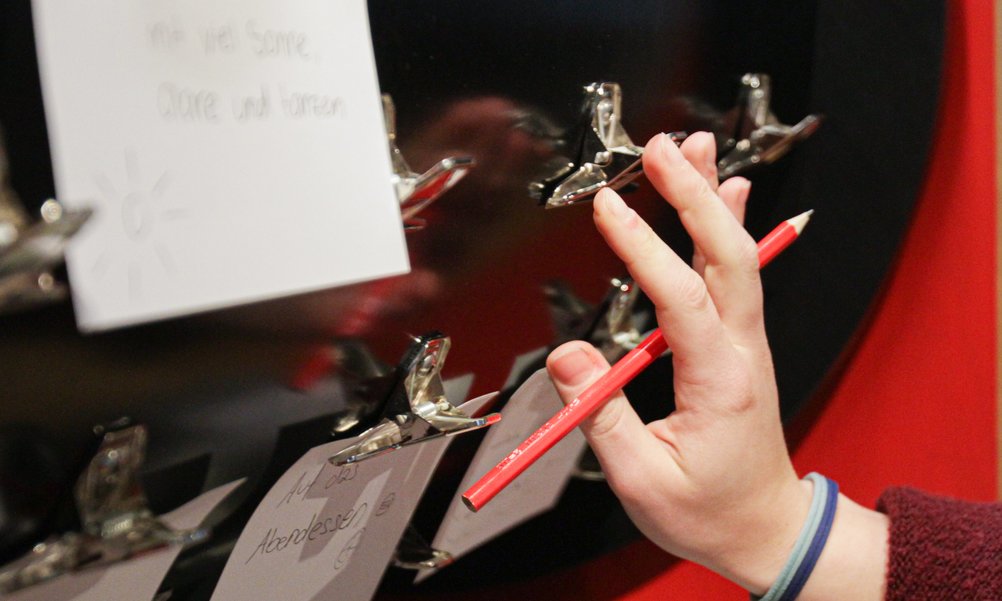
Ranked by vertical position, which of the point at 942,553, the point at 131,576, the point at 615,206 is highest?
the point at 615,206

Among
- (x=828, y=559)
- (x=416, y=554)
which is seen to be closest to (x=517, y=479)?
(x=416, y=554)

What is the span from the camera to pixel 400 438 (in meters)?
0.41

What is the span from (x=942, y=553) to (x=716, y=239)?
0.82ft

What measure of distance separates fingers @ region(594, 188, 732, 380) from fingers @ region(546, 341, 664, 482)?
4cm

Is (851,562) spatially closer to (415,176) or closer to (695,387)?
(695,387)

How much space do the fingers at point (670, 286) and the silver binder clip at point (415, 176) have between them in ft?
0.26

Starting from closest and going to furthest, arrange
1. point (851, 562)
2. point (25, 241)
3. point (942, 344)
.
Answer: point (25, 241) → point (851, 562) → point (942, 344)

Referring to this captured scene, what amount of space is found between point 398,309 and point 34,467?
0.18 metres

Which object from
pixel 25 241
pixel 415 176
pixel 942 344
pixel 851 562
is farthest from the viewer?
pixel 942 344

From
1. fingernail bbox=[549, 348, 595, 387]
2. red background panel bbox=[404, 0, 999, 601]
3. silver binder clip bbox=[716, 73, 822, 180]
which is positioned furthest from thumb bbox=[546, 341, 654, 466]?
red background panel bbox=[404, 0, 999, 601]

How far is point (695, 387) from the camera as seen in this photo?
0.43 metres

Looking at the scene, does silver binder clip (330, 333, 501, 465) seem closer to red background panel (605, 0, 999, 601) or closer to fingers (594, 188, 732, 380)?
fingers (594, 188, 732, 380)

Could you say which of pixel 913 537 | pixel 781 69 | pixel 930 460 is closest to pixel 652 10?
pixel 781 69

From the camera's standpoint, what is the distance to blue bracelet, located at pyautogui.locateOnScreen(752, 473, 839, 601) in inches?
18.8
